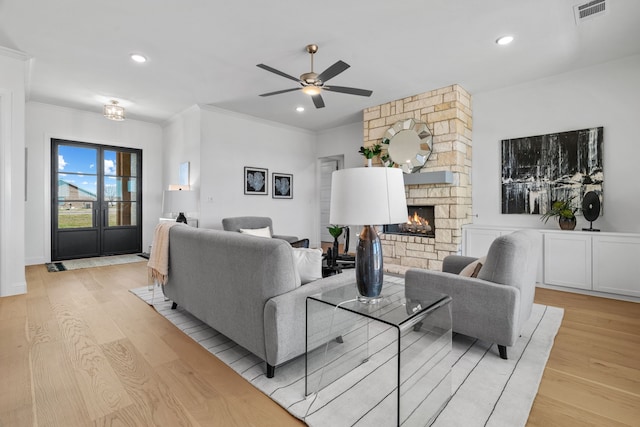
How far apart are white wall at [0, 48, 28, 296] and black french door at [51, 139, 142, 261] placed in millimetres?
2225

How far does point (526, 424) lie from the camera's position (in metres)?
1.46

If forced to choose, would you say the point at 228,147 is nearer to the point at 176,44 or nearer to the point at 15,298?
the point at 176,44

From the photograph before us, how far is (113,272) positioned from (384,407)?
462 cm

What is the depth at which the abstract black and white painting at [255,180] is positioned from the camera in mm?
5817

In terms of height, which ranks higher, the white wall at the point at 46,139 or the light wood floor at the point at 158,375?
the white wall at the point at 46,139

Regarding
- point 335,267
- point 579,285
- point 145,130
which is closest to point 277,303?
point 335,267

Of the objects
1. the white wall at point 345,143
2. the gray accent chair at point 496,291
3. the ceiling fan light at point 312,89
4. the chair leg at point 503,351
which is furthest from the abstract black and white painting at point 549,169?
the ceiling fan light at point 312,89

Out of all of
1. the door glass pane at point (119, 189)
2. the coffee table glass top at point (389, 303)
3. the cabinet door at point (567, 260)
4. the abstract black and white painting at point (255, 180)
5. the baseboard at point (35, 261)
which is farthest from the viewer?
the door glass pane at point (119, 189)

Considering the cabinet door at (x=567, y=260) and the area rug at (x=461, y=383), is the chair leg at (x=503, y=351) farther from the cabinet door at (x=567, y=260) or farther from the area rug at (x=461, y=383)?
the cabinet door at (x=567, y=260)

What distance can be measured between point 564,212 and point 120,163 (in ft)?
24.5

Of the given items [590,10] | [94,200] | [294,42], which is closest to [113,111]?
[94,200]

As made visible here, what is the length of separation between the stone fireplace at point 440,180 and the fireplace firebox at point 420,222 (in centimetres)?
5

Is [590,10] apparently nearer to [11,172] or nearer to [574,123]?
[574,123]

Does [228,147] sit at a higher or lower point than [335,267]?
higher
